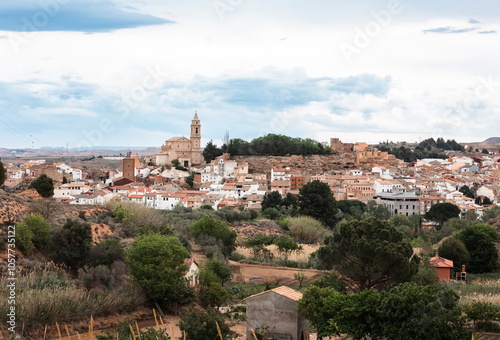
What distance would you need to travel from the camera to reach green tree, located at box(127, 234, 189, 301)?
13.7 metres

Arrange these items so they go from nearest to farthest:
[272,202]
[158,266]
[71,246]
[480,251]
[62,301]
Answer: [62,301] → [158,266] → [71,246] → [480,251] → [272,202]

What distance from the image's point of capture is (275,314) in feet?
37.3

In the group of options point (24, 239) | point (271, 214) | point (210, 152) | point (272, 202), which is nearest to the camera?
point (24, 239)

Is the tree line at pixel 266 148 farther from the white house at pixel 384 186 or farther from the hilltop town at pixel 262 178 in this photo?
the white house at pixel 384 186

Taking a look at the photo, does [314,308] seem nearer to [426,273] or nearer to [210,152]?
[426,273]

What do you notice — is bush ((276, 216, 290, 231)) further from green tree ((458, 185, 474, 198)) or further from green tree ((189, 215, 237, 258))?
green tree ((458, 185, 474, 198))

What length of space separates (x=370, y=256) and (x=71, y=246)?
767 centimetres

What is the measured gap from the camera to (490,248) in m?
23.0

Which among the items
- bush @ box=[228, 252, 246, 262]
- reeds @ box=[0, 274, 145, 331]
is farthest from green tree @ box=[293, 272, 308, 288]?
reeds @ box=[0, 274, 145, 331]

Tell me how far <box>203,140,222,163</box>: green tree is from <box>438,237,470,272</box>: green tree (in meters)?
53.1

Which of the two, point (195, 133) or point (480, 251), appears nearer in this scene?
point (480, 251)

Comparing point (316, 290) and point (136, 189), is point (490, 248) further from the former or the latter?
point (136, 189)

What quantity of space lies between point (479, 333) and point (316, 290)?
3.88 metres

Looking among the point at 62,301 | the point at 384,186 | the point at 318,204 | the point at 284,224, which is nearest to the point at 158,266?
the point at 62,301
